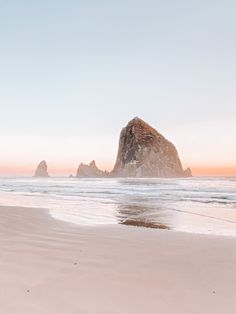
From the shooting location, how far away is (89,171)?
185 m

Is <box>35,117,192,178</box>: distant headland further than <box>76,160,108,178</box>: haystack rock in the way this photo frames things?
No

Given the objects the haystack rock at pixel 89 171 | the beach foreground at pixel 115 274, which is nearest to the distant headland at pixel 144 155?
the haystack rock at pixel 89 171

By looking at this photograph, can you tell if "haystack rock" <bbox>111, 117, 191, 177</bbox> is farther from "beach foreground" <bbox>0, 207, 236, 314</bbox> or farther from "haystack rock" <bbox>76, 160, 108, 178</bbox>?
"beach foreground" <bbox>0, 207, 236, 314</bbox>

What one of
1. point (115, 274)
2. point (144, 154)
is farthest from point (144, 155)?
point (115, 274)

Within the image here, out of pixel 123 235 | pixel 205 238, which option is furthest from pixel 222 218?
pixel 123 235

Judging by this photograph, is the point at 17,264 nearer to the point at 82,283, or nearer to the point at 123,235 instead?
the point at 82,283

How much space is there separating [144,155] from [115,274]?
151m

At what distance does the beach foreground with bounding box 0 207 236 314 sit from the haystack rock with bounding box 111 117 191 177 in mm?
138622

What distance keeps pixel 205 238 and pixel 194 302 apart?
4.22 m

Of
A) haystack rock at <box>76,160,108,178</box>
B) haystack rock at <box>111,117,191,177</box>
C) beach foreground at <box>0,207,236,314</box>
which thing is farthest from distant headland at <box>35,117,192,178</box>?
beach foreground at <box>0,207,236,314</box>

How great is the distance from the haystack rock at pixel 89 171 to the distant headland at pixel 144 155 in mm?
859

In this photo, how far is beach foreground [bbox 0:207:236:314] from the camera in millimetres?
3375

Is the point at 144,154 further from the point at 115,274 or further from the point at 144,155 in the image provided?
the point at 115,274

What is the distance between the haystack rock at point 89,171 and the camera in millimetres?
178750
